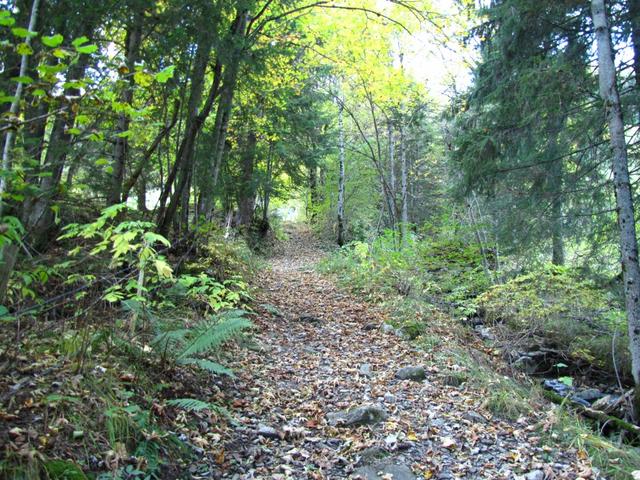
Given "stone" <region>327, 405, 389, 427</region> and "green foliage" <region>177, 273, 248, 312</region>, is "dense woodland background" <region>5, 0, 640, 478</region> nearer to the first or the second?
"green foliage" <region>177, 273, 248, 312</region>

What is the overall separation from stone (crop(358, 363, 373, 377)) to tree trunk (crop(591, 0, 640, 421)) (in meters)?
3.48

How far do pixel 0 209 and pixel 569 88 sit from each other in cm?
864

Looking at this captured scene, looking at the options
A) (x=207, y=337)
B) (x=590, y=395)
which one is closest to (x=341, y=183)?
(x=590, y=395)

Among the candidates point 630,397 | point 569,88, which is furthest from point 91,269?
point 569,88

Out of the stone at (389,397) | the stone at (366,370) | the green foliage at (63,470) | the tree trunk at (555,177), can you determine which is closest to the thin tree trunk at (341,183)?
the tree trunk at (555,177)

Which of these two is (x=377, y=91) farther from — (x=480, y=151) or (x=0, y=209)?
(x=0, y=209)

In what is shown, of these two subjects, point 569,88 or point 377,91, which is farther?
point 377,91

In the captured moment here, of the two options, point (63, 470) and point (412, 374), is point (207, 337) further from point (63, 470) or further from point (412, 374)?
point (412, 374)

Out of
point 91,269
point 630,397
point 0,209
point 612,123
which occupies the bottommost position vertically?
point 630,397

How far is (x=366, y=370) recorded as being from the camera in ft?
18.4

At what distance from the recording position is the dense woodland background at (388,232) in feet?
13.0

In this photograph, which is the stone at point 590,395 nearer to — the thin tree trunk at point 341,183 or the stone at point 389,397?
the stone at point 389,397

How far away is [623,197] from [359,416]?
471 centimetres

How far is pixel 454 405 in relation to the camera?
4.71 metres
